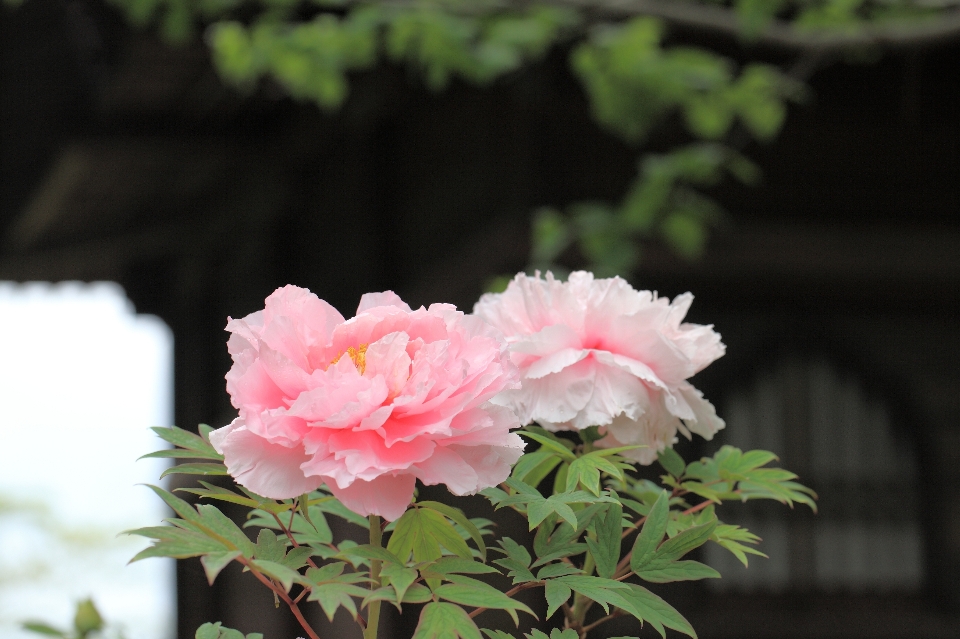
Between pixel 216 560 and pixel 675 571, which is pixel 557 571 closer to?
pixel 675 571

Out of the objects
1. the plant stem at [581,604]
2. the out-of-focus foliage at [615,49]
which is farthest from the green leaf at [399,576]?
the out-of-focus foliage at [615,49]

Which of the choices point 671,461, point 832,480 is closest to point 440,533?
point 671,461

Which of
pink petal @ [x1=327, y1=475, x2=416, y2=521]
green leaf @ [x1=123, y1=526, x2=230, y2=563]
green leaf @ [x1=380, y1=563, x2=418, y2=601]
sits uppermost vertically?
pink petal @ [x1=327, y1=475, x2=416, y2=521]

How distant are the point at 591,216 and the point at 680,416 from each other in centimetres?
276

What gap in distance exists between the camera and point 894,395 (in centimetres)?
514

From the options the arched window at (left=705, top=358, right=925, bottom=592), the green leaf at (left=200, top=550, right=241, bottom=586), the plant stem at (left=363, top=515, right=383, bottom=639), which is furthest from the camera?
the arched window at (left=705, top=358, right=925, bottom=592)

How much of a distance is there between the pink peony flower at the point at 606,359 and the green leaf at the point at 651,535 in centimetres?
7

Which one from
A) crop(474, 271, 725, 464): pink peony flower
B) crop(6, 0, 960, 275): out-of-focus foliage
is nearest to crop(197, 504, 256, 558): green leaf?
crop(474, 271, 725, 464): pink peony flower

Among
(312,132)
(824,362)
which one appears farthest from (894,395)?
(312,132)

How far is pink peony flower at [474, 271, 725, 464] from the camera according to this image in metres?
0.84

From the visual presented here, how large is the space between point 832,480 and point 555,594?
4.73 metres

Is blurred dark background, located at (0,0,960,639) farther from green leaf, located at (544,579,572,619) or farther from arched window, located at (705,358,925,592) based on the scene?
green leaf, located at (544,579,572,619)

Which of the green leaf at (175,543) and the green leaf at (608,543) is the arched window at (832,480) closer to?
the green leaf at (608,543)

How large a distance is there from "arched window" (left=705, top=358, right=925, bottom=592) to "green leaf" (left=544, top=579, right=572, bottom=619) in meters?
4.48
